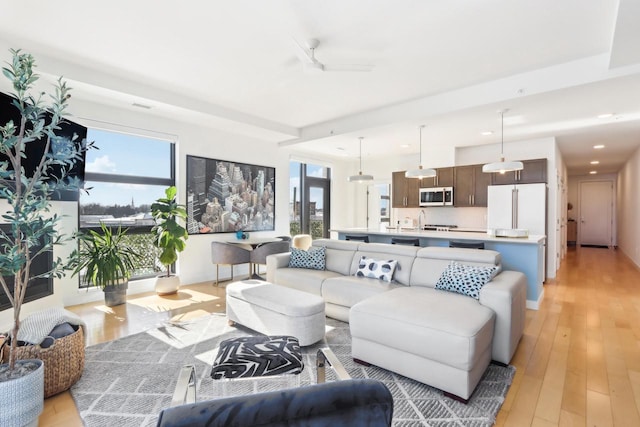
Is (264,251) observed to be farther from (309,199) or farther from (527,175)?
(527,175)

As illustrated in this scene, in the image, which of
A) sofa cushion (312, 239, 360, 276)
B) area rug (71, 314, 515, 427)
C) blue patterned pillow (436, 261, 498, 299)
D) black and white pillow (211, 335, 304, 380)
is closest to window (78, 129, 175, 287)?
area rug (71, 314, 515, 427)

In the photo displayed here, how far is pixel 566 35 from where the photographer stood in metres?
2.92

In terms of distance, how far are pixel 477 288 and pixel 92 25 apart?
4.16 meters

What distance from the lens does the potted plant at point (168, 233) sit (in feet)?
15.4

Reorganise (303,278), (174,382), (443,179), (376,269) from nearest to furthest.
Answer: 1. (174,382)
2. (376,269)
3. (303,278)
4. (443,179)

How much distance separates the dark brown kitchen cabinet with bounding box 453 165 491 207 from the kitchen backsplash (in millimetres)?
403

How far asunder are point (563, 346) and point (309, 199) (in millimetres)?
5869

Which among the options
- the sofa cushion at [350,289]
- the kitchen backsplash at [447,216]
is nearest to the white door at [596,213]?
the kitchen backsplash at [447,216]

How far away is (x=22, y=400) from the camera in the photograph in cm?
175

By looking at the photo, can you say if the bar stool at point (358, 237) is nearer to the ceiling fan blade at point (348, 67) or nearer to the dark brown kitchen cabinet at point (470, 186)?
the dark brown kitchen cabinet at point (470, 186)

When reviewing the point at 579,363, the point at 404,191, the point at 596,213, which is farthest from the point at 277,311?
the point at 596,213

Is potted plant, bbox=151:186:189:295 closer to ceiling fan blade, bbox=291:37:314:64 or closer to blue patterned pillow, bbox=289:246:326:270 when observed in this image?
blue patterned pillow, bbox=289:246:326:270

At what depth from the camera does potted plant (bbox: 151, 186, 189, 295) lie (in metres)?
4.68

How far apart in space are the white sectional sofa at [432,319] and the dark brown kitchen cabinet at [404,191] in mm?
4023
